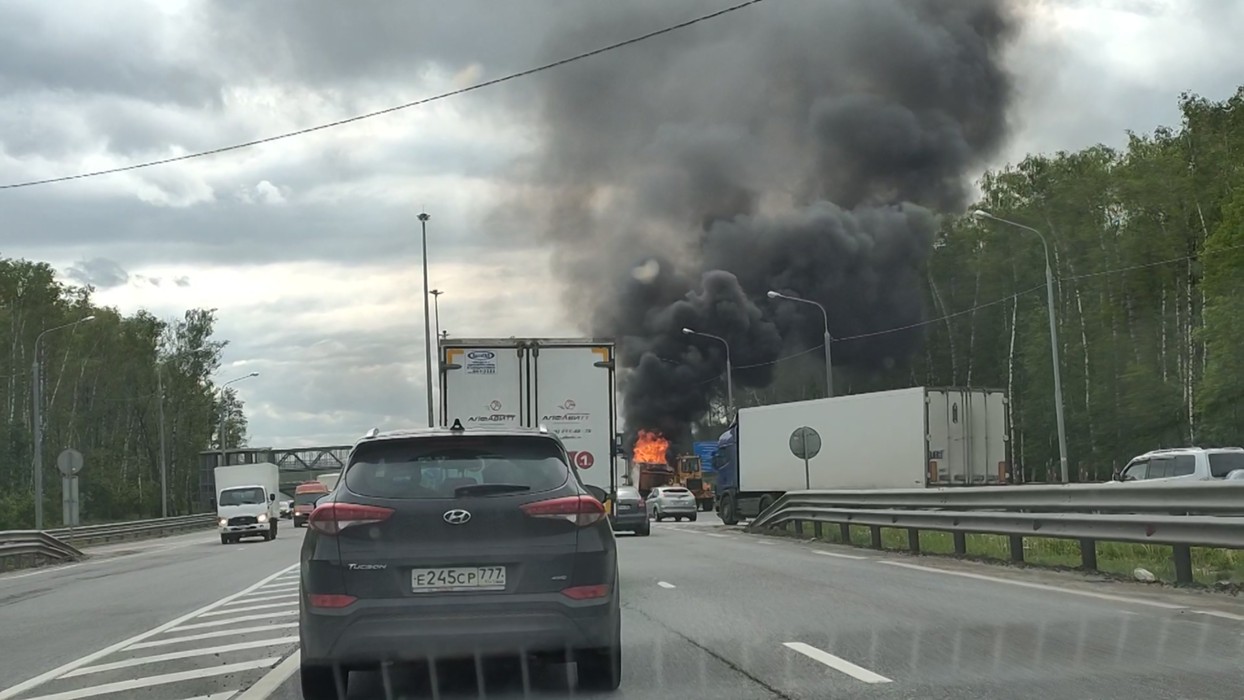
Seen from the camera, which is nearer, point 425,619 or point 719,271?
point 425,619

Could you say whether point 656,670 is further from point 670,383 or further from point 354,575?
point 670,383

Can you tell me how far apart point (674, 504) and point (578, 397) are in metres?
27.0

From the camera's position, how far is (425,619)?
6805 millimetres

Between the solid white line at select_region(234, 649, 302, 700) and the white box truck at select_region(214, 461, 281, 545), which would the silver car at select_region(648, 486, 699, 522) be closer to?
the white box truck at select_region(214, 461, 281, 545)

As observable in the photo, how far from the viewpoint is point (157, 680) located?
8633mm

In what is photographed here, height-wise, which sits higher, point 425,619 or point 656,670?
point 425,619

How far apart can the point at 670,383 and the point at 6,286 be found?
41.2m

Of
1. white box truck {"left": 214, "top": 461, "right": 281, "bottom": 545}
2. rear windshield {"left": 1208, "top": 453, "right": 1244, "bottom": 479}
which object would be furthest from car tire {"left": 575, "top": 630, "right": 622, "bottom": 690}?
white box truck {"left": 214, "top": 461, "right": 281, "bottom": 545}

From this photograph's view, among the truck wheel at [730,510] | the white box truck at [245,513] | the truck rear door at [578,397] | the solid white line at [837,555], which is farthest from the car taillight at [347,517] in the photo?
the white box truck at [245,513]

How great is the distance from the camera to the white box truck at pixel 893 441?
29.3 meters

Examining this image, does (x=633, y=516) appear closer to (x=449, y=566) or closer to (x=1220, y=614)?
(x=1220, y=614)

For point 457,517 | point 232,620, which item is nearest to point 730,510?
point 232,620

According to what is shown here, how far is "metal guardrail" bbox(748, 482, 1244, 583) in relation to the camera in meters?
11.7

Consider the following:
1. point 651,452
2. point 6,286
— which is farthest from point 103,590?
point 6,286
